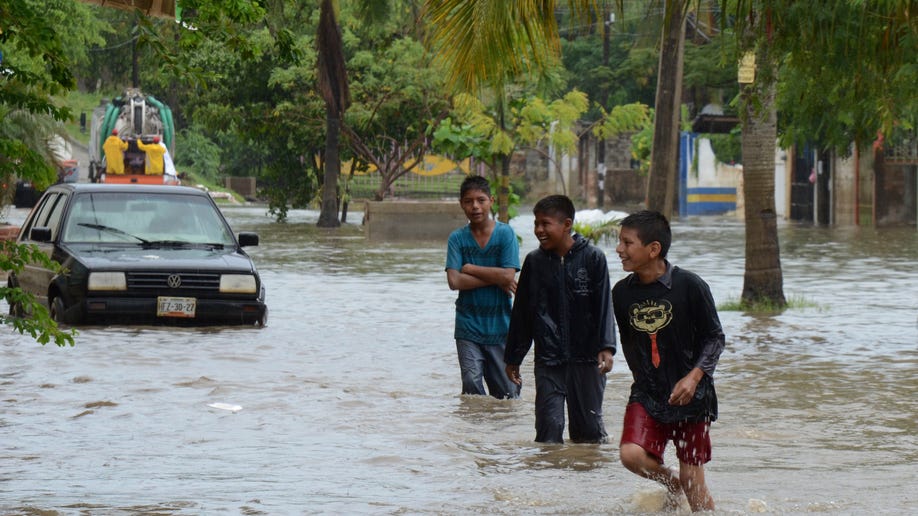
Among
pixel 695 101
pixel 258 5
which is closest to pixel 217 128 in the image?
pixel 695 101

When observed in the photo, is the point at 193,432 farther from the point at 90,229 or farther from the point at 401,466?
the point at 90,229

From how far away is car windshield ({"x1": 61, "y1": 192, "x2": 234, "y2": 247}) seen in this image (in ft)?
54.4

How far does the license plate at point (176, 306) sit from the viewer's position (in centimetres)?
1571

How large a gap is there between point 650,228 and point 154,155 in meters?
35.9

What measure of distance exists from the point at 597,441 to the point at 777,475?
1056 mm

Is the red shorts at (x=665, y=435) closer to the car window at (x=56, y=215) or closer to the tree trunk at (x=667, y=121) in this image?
the car window at (x=56, y=215)

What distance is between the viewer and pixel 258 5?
909 centimetres

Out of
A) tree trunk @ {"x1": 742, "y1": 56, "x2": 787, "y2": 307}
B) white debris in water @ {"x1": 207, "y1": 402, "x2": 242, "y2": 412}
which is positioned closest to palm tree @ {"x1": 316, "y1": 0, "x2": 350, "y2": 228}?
tree trunk @ {"x1": 742, "y1": 56, "x2": 787, "y2": 307}

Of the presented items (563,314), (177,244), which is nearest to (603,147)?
(177,244)

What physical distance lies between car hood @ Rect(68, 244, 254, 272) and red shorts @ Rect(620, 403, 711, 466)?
9.05 metres

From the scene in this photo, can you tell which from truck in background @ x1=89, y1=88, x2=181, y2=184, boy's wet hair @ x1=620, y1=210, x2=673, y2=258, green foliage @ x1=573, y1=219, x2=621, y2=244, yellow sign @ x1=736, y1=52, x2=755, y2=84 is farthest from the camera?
truck in background @ x1=89, y1=88, x2=181, y2=184

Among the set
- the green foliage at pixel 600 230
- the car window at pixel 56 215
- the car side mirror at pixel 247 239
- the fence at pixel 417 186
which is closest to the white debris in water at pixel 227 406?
the car side mirror at pixel 247 239

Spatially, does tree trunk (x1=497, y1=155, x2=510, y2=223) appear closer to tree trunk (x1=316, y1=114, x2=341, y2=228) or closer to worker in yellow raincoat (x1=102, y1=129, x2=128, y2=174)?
tree trunk (x1=316, y1=114, x2=341, y2=228)

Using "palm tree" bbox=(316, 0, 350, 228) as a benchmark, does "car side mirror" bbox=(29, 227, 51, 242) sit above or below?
below
